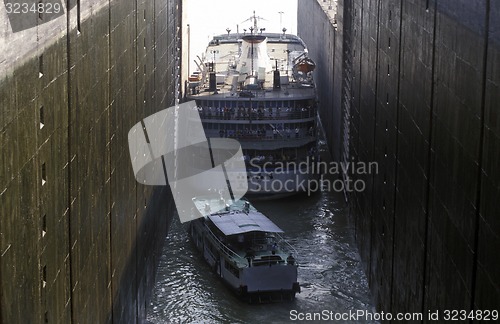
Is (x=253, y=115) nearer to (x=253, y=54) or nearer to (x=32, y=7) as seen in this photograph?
(x=253, y=54)

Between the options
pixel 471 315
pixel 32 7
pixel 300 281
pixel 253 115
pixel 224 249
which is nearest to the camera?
pixel 32 7

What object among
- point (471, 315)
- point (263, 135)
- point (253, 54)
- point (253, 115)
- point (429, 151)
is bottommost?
point (263, 135)

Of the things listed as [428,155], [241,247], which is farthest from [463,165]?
[241,247]

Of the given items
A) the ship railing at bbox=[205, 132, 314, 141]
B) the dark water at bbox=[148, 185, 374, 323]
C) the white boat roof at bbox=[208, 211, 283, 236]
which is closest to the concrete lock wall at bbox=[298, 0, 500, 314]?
the dark water at bbox=[148, 185, 374, 323]

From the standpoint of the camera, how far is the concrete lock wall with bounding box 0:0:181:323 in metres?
12.0

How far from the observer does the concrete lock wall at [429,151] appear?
1420 centimetres

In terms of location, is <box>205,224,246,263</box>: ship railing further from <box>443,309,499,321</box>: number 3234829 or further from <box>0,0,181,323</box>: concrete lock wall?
<box>443,309,499,321</box>: number 3234829

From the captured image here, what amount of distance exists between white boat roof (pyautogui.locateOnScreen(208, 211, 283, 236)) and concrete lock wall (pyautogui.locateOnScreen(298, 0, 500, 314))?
274cm

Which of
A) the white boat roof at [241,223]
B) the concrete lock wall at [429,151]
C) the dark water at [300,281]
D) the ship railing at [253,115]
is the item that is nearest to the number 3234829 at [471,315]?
the concrete lock wall at [429,151]

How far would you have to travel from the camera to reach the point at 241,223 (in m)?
31.1

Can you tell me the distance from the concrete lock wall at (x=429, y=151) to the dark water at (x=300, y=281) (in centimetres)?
92

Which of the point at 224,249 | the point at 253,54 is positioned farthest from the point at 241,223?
the point at 253,54

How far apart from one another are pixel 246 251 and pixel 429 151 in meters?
12.4

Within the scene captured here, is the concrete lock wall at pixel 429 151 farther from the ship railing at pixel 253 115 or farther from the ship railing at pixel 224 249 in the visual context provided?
the ship railing at pixel 253 115
